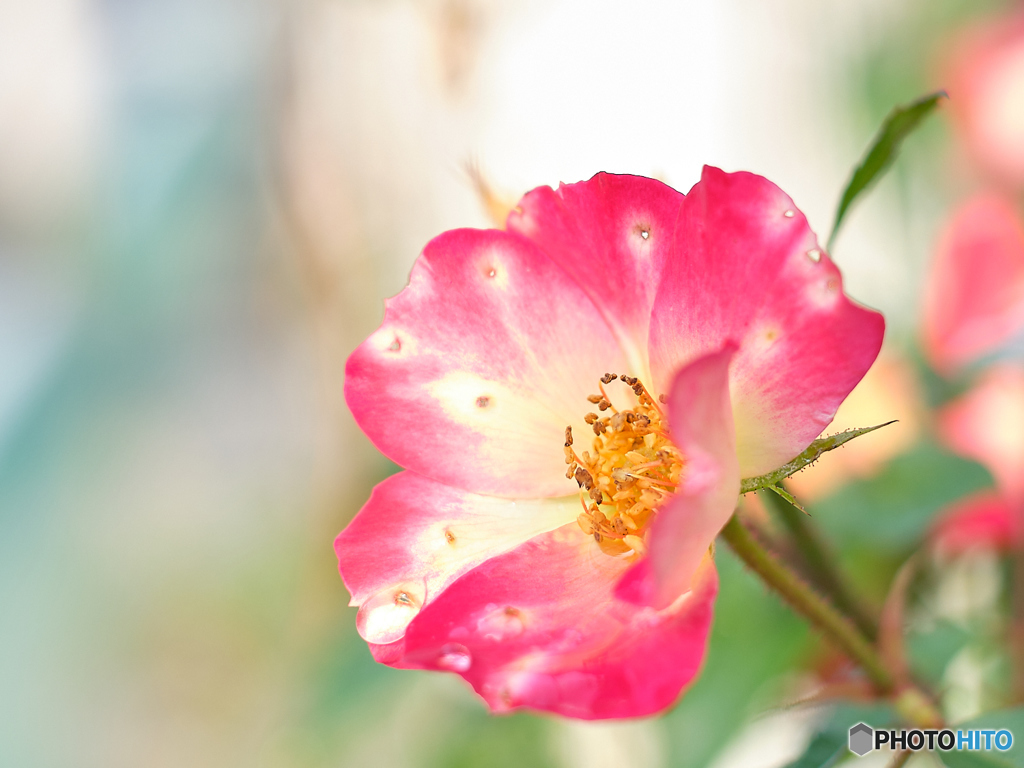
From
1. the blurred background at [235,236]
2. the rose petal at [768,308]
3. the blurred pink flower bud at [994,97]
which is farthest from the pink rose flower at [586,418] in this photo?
the blurred background at [235,236]

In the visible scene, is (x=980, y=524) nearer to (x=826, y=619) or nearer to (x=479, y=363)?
(x=826, y=619)

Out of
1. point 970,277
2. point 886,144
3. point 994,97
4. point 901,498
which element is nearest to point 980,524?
point 901,498

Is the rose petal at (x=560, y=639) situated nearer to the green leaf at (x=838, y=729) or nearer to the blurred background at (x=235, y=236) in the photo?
the green leaf at (x=838, y=729)

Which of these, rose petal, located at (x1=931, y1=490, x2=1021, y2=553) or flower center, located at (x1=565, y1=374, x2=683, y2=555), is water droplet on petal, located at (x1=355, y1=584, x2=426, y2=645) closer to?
flower center, located at (x1=565, y1=374, x2=683, y2=555)

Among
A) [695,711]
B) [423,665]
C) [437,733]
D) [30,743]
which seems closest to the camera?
[423,665]

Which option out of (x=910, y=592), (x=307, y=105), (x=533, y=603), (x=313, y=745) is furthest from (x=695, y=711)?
(x=307, y=105)

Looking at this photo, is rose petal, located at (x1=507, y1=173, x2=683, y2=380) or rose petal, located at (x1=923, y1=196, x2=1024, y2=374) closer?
rose petal, located at (x1=507, y1=173, x2=683, y2=380)

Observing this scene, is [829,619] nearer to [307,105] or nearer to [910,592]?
[910,592]

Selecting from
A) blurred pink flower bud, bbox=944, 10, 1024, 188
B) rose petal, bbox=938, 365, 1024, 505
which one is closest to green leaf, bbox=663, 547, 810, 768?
rose petal, bbox=938, 365, 1024, 505
